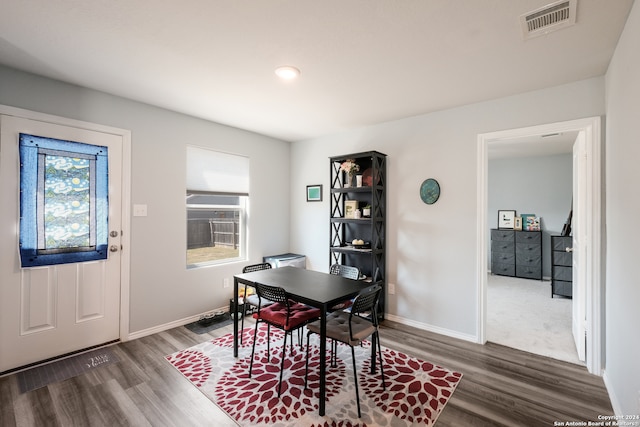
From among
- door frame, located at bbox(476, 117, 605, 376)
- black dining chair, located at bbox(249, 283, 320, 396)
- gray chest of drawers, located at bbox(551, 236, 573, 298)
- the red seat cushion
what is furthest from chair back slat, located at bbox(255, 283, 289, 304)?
gray chest of drawers, located at bbox(551, 236, 573, 298)

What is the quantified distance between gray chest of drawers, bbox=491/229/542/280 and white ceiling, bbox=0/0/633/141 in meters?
4.24

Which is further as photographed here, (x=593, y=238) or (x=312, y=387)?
(x=593, y=238)

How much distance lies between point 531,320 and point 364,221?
2457 mm

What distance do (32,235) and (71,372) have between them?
1.20 meters

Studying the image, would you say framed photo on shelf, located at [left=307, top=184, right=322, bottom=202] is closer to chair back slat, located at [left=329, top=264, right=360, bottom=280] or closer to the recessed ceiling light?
chair back slat, located at [left=329, top=264, right=360, bottom=280]

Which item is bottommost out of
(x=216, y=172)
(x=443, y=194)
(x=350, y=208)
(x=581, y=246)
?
(x=581, y=246)

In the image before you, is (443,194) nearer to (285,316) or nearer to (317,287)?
(317,287)

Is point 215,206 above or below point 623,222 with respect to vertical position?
above

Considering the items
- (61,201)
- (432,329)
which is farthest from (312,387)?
(61,201)

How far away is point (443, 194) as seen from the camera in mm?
3289

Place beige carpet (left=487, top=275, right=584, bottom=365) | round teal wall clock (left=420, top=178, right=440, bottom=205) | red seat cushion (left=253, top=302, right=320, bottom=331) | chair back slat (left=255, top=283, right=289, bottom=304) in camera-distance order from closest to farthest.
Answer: chair back slat (left=255, top=283, right=289, bottom=304) → red seat cushion (left=253, top=302, right=320, bottom=331) → beige carpet (left=487, top=275, right=584, bottom=365) → round teal wall clock (left=420, top=178, right=440, bottom=205)

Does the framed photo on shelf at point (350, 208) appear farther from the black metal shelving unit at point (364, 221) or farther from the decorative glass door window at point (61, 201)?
the decorative glass door window at point (61, 201)

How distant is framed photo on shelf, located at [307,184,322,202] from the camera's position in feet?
14.7

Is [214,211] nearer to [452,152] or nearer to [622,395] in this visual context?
[452,152]
